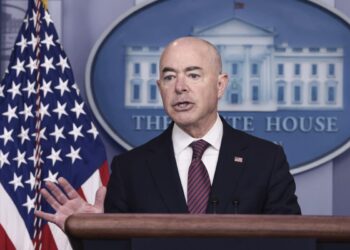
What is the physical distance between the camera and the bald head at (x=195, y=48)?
6.22 feet

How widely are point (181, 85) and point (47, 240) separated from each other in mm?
1328

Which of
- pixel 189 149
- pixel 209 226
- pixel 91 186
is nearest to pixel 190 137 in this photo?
pixel 189 149

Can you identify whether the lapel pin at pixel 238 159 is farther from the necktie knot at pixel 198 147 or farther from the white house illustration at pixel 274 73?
the white house illustration at pixel 274 73

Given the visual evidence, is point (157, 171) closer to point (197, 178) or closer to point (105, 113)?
point (197, 178)

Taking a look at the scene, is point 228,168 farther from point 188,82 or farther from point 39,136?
point 39,136

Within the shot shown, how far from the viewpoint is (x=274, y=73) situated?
10.5ft

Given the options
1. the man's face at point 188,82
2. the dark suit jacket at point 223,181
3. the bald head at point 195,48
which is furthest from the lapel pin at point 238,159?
the bald head at point 195,48

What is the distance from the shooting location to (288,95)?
10.5ft

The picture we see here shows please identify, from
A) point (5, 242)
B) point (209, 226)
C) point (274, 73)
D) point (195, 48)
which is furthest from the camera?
point (274, 73)

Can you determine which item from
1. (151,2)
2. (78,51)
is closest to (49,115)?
(78,51)

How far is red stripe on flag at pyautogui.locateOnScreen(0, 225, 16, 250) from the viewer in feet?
9.62

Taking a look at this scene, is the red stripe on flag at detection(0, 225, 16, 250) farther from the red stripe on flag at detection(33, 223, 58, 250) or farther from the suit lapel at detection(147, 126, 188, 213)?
the suit lapel at detection(147, 126, 188, 213)

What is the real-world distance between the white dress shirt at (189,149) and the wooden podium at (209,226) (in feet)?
2.70

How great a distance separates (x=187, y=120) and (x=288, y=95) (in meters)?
1.40
